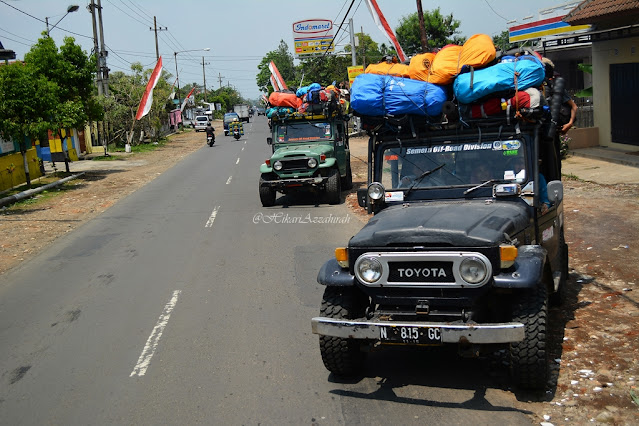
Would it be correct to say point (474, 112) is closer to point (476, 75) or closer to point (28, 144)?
point (476, 75)

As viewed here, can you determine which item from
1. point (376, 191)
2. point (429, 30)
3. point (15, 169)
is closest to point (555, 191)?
point (376, 191)

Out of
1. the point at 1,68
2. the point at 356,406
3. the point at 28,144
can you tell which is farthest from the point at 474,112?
the point at 28,144

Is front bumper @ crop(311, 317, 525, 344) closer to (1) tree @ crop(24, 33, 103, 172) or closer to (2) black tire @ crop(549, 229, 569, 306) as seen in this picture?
(2) black tire @ crop(549, 229, 569, 306)

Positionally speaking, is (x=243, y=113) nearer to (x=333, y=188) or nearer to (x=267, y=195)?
(x=267, y=195)

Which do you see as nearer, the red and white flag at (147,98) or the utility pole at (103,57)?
the red and white flag at (147,98)

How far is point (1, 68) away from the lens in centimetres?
2083

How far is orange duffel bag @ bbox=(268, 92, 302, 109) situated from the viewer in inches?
696

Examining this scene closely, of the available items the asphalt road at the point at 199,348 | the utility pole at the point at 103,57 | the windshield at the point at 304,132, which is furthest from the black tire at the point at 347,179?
the utility pole at the point at 103,57

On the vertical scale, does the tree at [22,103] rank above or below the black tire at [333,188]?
above

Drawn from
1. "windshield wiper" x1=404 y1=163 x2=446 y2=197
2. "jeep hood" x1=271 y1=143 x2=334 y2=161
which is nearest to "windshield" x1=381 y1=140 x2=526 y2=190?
"windshield wiper" x1=404 y1=163 x2=446 y2=197

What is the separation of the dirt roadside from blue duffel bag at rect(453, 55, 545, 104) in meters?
2.55

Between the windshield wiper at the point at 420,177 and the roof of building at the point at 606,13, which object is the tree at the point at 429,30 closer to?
the roof of building at the point at 606,13

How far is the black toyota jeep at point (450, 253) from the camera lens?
16.7ft

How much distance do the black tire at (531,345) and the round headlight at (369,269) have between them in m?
1.13
